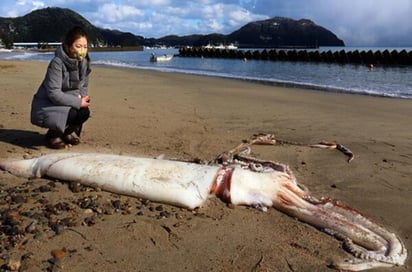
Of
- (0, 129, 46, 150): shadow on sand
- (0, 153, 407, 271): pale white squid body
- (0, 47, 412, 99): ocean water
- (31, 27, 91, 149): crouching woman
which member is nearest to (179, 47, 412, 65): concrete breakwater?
(0, 47, 412, 99): ocean water

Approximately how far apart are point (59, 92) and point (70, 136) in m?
0.77

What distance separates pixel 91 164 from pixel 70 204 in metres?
0.52

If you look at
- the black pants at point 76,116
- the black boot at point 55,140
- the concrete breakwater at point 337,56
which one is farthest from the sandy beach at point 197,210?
the concrete breakwater at point 337,56

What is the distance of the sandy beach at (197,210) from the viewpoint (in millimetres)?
3080

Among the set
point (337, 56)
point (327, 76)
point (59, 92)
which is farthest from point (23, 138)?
point (337, 56)

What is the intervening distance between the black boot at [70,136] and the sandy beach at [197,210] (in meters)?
0.20

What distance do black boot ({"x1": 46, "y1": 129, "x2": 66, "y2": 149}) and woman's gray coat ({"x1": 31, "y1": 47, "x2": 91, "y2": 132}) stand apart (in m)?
0.19

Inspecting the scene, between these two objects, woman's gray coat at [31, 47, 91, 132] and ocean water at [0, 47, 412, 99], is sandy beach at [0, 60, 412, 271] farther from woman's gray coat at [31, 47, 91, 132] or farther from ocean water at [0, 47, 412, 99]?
ocean water at [0, 47, 412, 99]

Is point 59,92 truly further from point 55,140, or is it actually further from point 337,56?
point 337,56

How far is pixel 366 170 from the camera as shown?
16.8 ft

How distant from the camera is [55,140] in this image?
5.57 m

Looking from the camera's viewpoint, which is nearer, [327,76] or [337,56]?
[327,76]

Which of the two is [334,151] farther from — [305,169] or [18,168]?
[18,168]

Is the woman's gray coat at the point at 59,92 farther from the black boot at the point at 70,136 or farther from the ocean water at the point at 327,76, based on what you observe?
the ocean water at the point at 327,76
